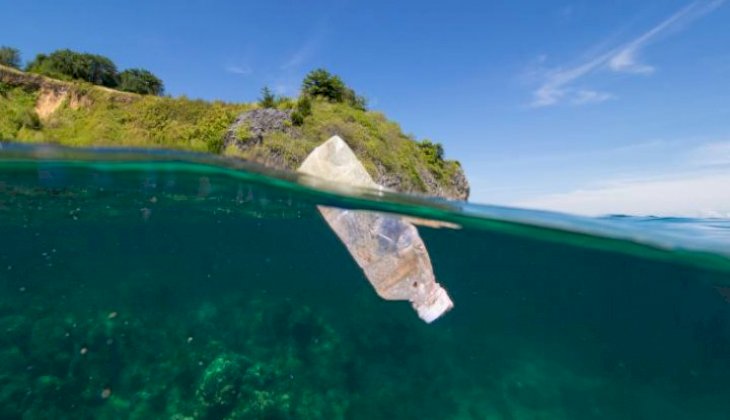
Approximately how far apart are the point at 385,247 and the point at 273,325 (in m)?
4.77

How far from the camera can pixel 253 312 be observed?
14195mm

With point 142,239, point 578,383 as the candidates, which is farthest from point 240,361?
point 142,239

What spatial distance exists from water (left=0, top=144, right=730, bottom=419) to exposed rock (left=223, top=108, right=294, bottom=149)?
2.86 meters

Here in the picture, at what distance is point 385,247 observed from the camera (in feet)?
47.5

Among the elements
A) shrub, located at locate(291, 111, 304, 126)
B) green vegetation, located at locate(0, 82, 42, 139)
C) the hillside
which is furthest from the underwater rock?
green vegetation, located at locate(0, 82, 42, 139)

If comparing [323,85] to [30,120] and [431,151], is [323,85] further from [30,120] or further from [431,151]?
[30,120]

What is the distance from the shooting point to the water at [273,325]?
428 inches

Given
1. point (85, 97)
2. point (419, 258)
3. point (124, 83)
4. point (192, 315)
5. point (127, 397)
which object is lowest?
point (127, 397)

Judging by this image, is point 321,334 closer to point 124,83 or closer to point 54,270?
point 124,83

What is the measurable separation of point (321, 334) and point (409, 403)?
3677mm

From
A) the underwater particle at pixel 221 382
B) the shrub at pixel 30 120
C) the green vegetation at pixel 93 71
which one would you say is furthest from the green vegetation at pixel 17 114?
the underwater particle at pixel 221 382

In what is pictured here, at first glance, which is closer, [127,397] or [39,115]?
[127,397]

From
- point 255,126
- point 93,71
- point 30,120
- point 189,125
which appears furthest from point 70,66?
point 255,126

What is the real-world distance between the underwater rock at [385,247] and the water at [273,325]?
29.9 inches
